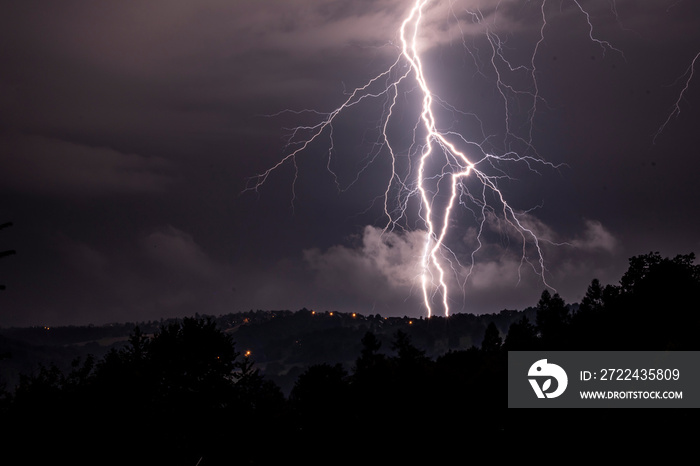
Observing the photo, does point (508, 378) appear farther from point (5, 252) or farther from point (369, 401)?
point (5, 252)

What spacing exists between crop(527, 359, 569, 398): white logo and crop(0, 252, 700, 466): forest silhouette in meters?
1.21

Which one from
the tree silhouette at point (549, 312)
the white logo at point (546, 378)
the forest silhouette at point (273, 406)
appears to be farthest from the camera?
the tree silhouette at point (549, 312)

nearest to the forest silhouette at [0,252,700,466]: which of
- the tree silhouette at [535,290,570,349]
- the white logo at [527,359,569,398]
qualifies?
the white logo at [527,359,569,398]

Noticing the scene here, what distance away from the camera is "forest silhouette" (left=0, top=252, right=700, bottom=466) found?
18328 millimetres

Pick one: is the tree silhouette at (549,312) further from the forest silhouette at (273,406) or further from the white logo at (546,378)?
the white logo at (546,378)

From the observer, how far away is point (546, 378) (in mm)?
20984

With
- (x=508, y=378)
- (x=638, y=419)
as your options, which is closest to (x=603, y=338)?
(x=508, y=378)

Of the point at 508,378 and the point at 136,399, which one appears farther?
the point at 508,378

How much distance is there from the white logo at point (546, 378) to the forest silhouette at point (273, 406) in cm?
121

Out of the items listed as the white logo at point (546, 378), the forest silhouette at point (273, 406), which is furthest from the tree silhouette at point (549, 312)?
the white logo at point (546, 378)

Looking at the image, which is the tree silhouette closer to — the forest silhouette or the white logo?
the forest silhouette

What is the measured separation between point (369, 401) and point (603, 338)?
404 inches

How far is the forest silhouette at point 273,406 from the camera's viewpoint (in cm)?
1833

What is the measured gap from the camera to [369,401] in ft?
84.4
